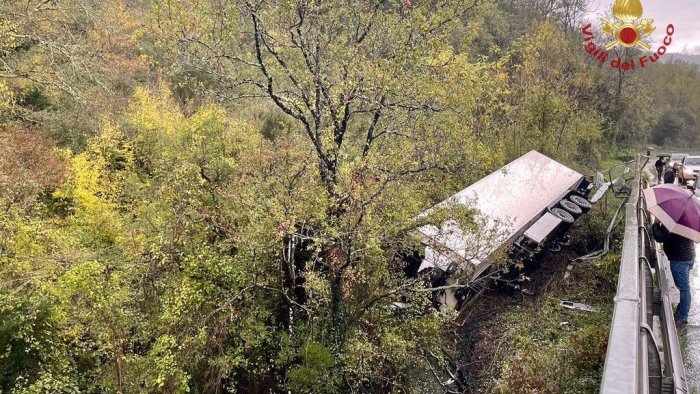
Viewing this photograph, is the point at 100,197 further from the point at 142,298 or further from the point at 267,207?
the point at 267,207

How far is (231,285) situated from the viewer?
Answer: 10531mm

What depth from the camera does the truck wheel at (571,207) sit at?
50.2ft

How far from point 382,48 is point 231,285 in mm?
6336

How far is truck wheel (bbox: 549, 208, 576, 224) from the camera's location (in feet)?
47.2

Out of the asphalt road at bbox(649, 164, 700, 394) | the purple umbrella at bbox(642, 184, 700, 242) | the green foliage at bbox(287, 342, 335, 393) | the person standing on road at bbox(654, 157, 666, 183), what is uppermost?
the purple umbrella at bbox(642, 184, 700, 242)

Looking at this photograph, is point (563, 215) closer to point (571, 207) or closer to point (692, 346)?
point (571, 207)

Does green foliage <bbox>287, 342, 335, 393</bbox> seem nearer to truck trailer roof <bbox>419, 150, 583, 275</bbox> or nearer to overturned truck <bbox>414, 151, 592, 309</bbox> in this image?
overturned truck <bbox>414, 151, 592, 309</bbox>

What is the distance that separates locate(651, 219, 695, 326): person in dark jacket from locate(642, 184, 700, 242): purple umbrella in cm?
15

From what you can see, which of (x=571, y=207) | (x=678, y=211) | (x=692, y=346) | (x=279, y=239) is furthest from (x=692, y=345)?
(x=571, y=207)

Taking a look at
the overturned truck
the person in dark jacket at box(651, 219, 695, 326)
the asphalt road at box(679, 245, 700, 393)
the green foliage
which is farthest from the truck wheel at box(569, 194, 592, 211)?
the green foliage

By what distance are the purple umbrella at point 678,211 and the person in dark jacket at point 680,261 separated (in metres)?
0.15

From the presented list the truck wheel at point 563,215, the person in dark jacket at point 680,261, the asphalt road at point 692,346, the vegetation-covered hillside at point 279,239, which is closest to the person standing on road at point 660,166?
the truck wheel at point 563,215

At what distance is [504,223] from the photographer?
12.1 m

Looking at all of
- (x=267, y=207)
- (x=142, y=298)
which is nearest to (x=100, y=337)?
(x=142, y=298)
